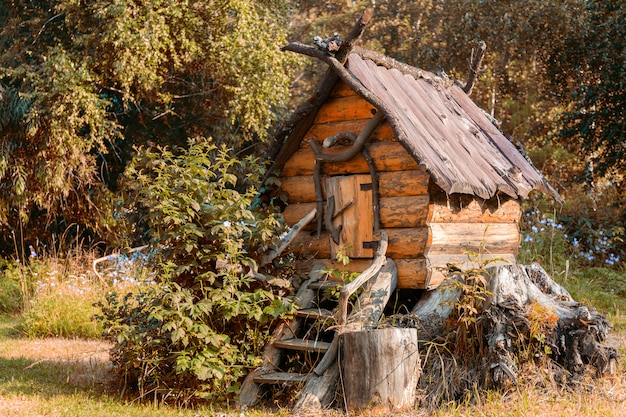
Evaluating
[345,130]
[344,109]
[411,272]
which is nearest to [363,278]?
[411,272]

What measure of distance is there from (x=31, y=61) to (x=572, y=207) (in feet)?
38.4

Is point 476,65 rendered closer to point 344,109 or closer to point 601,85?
point 344,109

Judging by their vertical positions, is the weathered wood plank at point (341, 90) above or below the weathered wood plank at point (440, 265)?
above

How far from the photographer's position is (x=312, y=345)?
7621mm

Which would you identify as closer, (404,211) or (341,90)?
(404,211)

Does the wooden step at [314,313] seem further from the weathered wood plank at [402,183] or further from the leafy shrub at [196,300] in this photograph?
the weathered wood plank at [402,183]

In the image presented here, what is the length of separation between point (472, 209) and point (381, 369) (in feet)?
8.86

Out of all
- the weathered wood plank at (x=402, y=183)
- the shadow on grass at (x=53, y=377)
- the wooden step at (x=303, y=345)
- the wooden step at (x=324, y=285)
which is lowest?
the shadow on grass at (x=53, y=377)

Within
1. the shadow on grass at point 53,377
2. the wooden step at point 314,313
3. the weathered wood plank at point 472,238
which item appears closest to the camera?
the wooden step at point 314,313

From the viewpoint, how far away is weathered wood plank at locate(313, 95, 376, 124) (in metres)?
8.77

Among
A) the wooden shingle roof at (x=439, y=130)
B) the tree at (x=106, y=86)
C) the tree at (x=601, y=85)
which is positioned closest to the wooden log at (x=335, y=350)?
the wooden shingle roof at (x=439, y=130)

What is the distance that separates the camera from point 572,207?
16.9 metres

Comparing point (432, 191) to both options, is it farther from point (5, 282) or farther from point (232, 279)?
point (5, 282)

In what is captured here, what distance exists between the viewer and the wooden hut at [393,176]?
8188 millimetres
